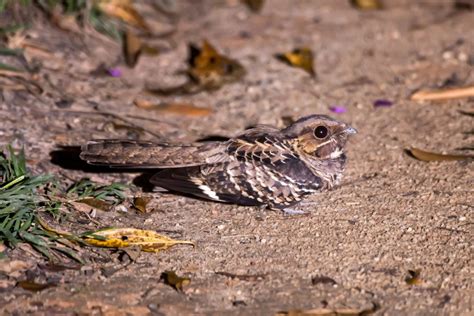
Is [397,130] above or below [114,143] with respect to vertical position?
below

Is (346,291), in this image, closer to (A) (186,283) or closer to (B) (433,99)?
(A) (186,283)

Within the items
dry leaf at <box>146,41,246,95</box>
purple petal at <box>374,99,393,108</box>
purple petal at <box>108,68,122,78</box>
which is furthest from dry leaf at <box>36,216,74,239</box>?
purple petal at <box>374,99,393,108</box>

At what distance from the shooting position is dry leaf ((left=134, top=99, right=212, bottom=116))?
6.48m

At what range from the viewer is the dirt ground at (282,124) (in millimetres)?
4180

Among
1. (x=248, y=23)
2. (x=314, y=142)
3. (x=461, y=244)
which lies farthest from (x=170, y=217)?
(x=248, y=23)

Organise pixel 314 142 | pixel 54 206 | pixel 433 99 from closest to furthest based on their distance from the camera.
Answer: pixel 54 206 < pixel 314 142 < pixel 433 99

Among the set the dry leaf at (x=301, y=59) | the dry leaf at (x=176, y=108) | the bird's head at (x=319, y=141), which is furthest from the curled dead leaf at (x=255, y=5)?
the bird's head at (x=319, y=141)

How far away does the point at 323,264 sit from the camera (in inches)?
175

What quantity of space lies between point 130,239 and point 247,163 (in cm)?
88

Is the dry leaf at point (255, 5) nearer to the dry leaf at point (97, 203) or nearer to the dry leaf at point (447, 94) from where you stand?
the dry leaf at point (447, 94)

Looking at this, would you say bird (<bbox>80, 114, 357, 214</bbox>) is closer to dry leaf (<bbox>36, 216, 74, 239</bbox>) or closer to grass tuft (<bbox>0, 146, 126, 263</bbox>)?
grass tuft (<bbox>0, 146, 126, 263</bbox>)

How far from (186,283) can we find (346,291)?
80cm

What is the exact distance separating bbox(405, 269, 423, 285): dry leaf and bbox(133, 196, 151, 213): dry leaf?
5.45 ft

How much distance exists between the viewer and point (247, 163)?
505cm
